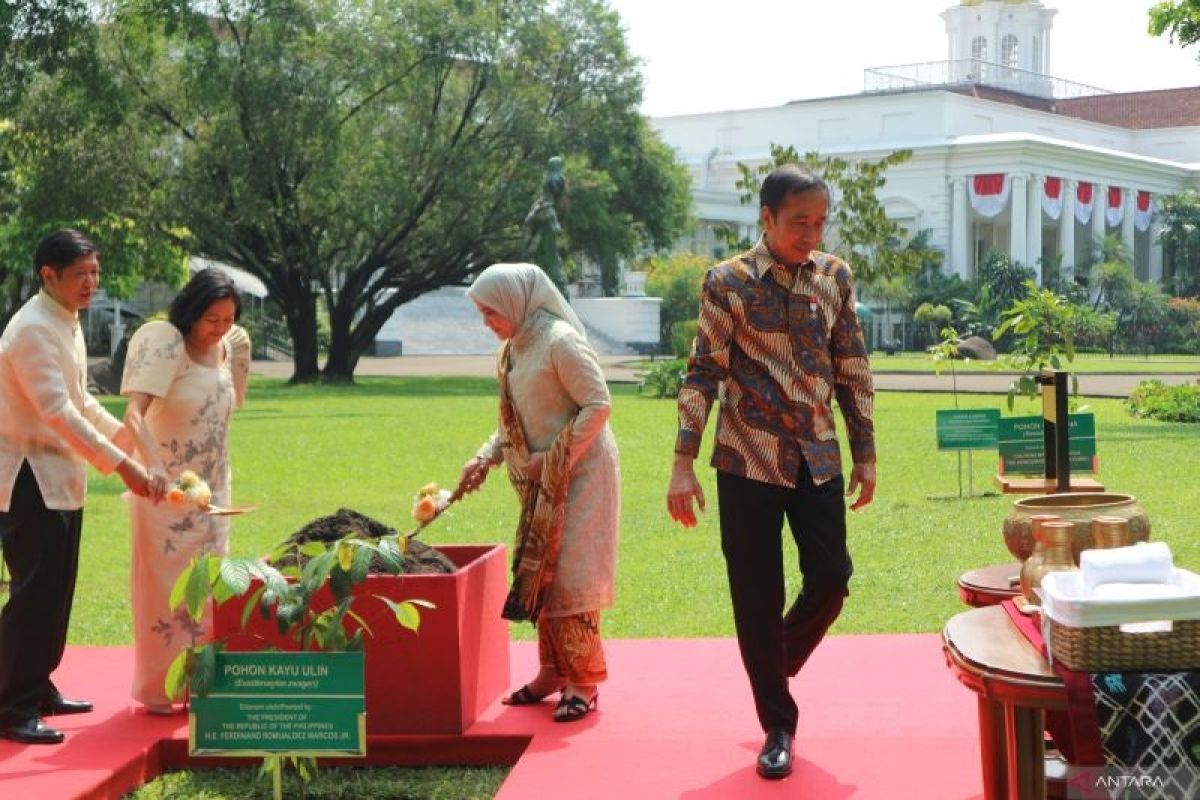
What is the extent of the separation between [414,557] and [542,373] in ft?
2.44

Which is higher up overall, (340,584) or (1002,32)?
(1002,32)

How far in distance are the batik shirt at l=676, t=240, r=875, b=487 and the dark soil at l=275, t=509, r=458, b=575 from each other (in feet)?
3.63

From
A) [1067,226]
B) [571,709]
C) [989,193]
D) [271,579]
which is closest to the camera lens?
[271,579]

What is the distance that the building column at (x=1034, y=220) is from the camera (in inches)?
2830

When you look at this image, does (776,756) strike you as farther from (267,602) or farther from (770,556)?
(267,602)

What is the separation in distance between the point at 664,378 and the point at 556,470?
70.5 feet

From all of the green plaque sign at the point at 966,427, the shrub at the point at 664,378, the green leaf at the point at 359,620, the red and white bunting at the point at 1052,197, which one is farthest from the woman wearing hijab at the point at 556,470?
the red and white bunting at the point at 1052,197

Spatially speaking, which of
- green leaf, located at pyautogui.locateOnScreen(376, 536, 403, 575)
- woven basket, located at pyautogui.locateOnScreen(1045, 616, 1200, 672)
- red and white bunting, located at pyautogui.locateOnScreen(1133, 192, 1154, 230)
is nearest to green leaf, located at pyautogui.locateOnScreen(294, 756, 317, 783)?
green leaf, located at pyautogui.locateOnScreen(376, 536, 403, 575)

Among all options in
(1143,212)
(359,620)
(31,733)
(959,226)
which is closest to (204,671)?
(359,620)

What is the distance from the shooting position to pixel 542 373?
204 inches

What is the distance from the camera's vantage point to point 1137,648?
10.3ft

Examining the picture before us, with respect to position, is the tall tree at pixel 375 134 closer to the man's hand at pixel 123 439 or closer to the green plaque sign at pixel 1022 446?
the green plaque sign at pixel 1022 446

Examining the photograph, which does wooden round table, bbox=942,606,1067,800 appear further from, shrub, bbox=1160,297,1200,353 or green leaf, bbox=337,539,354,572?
shrub, bbox=1160,297,1200,353

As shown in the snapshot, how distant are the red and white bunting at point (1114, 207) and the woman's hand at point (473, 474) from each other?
75739mm
